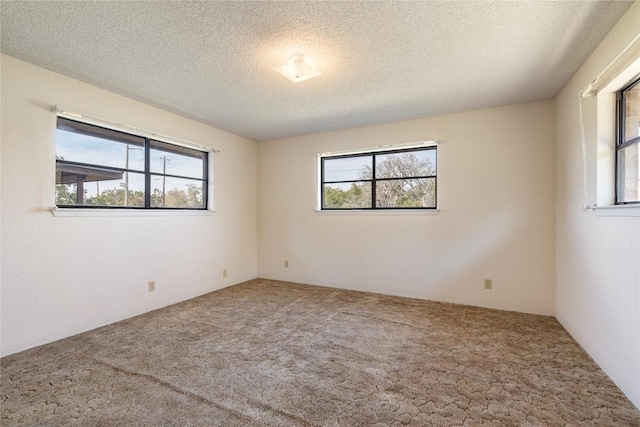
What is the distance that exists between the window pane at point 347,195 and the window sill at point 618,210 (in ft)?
8.17

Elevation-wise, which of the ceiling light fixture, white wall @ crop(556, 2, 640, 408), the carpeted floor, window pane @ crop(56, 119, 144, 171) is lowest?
A: the carpeted floor

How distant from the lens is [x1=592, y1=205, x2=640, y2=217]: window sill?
5.56 feet

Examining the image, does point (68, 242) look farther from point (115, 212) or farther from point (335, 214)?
point (335, 214)

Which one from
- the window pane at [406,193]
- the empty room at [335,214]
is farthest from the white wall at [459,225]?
the window pane at [406,193]

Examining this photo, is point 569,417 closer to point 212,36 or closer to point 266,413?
point 266,413

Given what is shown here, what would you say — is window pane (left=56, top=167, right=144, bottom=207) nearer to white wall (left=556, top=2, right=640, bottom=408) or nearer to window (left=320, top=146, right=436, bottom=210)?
window (left=320, top=146, right=436, bottom=210)

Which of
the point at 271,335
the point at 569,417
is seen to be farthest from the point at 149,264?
the point at 569,417

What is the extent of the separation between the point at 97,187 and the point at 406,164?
3.71 m

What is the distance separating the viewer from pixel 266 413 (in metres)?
1.64

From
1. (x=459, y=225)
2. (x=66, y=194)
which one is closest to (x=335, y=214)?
(x=459, y=225)

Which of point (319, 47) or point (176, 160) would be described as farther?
point (176, 160)

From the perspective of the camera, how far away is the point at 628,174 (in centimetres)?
198

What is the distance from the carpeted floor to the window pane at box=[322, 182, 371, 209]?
5.70ft

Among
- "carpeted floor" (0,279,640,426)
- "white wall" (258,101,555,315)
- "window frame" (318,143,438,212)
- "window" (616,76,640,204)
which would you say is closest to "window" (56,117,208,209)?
"carpeted floor" (0,279,640,426)
